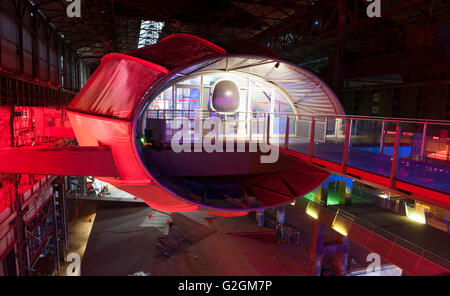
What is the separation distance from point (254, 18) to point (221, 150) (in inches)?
754

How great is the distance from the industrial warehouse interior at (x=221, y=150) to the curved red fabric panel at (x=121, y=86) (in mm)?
34

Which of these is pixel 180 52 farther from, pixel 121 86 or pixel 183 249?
pixel 183 249

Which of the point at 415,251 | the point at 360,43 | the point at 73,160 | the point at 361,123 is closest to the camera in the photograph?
the point at 73,160

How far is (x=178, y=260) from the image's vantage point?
14453 mm

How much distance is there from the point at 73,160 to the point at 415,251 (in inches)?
391

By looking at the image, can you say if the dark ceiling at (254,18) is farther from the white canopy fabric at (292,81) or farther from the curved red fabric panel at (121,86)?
the curved red fabric panel at (121,86)

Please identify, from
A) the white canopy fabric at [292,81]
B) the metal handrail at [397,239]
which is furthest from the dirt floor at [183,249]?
the white canopy fabric at [292,81]

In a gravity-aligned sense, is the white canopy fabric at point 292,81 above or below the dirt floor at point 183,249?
above

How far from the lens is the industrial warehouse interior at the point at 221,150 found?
5930 mm

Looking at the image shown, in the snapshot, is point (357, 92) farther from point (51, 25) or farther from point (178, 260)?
point (51, 25)

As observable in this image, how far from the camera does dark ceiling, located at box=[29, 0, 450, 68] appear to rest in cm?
1842

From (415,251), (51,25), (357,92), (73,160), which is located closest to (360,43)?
(357,92)

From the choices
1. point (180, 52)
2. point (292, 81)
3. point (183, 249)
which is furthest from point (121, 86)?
point (183, 249)

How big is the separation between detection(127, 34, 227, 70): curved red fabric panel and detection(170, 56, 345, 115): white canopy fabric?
1.77 metres
